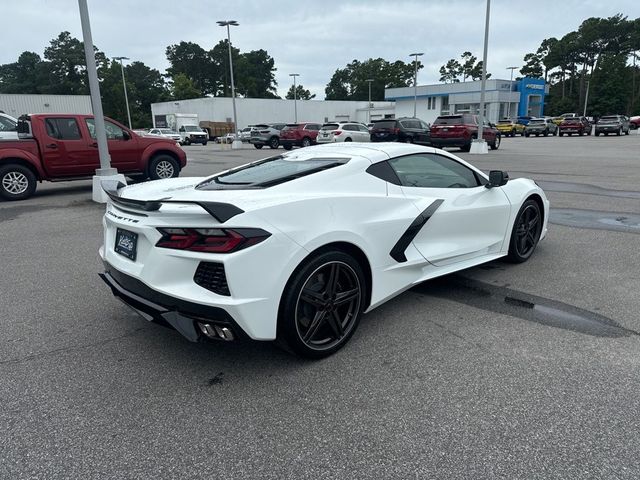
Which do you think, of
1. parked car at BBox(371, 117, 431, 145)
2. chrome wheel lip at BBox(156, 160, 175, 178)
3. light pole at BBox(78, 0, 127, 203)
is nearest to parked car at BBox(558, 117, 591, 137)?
parked car at BBox(371, 117, 431, 145)

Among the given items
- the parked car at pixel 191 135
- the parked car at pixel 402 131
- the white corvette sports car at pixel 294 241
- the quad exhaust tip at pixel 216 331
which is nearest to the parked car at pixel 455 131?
the parked car at pixel 402 131

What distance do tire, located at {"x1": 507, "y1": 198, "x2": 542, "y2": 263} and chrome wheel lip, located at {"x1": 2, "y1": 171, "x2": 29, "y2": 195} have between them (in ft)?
32.8

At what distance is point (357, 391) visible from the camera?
9.12ft

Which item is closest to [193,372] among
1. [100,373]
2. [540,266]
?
[100,373]

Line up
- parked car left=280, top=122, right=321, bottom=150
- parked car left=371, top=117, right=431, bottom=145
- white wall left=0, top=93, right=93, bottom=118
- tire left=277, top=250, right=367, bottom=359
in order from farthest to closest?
1. white wall left=0, top=93, right=93, bottom=118
2. parked car left=280, top=122, right=321, bottom=150
3. parked car left=371, top=117, right=431, bottom=145
4. tire left=277, top=250, right=367, bottom=359

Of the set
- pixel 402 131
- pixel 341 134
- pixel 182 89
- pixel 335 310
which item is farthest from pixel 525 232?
pixel 182 89

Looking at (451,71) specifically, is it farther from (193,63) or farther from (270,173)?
(270,173)

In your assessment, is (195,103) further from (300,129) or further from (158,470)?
(158,470)

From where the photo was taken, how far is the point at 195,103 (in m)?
57.4

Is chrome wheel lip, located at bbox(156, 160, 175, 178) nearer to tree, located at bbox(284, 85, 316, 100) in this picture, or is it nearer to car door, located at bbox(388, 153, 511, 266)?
car door, located at bbox(388, 153, 511, 266)

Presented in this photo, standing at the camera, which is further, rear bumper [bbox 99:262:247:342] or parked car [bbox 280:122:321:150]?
parked car [bbox 280:122:321:150]

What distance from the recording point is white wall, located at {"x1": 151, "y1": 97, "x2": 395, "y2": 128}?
56.5 m

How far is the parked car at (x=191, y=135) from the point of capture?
44500 mm

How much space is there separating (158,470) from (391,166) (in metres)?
2.64
